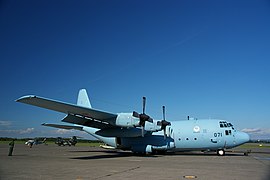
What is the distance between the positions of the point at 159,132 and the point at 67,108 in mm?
10381

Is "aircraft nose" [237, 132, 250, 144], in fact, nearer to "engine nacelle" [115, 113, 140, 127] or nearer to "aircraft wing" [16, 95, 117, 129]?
"engine nacelle" [115, 113, 140, 127]

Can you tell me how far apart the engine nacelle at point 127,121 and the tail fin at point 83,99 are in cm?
940

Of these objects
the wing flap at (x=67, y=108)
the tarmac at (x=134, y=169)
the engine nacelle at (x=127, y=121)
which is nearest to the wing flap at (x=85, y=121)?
the wing flap at (x=67, y=108)

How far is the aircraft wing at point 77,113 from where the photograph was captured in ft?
54.8

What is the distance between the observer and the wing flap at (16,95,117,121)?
16.3m

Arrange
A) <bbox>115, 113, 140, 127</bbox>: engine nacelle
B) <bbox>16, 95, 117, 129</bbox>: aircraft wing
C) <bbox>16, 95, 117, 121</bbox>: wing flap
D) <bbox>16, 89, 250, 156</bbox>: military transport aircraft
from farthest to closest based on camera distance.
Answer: <bbox>16, 89, 250, 156</bbox>: military transport aircraft
<bbox>115, 113, 140, 127</bbox>: engine nacelle
<bbox>16, 95, 117, 129</bbox>: aircraft wing
<bbox>16, 95, 117, 121</bbox>: wing flap

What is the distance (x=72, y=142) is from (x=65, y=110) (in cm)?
3937

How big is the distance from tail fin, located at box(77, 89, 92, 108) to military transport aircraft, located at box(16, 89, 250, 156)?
602 centimetres

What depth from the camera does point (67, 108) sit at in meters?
19.1

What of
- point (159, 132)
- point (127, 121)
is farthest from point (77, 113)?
point (159, 132)

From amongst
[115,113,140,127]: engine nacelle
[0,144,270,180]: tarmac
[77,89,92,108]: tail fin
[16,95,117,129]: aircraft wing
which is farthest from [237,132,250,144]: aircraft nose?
[77,89,92,108]: tail fin

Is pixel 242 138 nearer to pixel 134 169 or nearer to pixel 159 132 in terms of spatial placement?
pixel 159 132

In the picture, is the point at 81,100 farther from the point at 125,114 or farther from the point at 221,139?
the point at 221,139

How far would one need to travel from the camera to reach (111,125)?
22.7 meters
